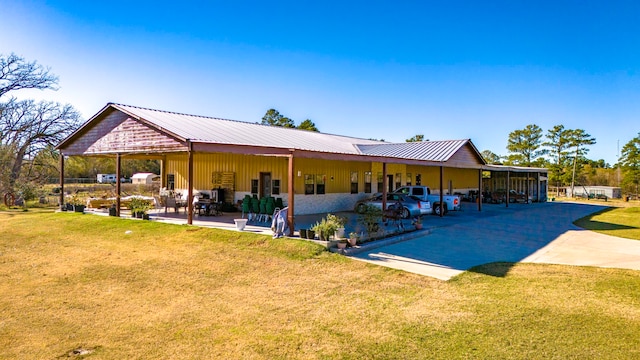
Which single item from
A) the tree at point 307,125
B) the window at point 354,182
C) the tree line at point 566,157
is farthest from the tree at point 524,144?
the window at point 354,182

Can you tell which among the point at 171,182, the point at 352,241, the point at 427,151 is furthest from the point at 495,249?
the point at 171,182

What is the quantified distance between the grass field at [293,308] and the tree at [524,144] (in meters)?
47.3

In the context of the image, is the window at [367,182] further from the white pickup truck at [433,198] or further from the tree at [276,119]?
the tree at [276,119]

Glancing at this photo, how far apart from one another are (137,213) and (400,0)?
13.5 metres

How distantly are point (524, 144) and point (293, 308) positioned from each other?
5243cm

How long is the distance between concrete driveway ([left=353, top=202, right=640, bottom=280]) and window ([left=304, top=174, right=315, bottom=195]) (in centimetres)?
555

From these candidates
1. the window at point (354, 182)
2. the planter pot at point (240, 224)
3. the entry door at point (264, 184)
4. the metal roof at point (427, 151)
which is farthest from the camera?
the window at point (354, 182)

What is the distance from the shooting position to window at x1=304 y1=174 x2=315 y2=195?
61.4ft

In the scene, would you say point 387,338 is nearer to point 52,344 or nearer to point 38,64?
point 52,344

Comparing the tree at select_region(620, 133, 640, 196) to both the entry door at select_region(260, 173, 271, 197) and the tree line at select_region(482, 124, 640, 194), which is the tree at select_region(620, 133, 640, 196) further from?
the entry door at select_region(260, 173, 271, 197)

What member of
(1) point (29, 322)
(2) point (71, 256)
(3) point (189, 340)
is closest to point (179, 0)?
(2) point (71, 256)

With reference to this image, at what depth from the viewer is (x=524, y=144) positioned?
169 feet

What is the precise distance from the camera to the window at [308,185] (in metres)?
18.7

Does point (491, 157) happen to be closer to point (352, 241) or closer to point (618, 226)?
point (618, 226)
